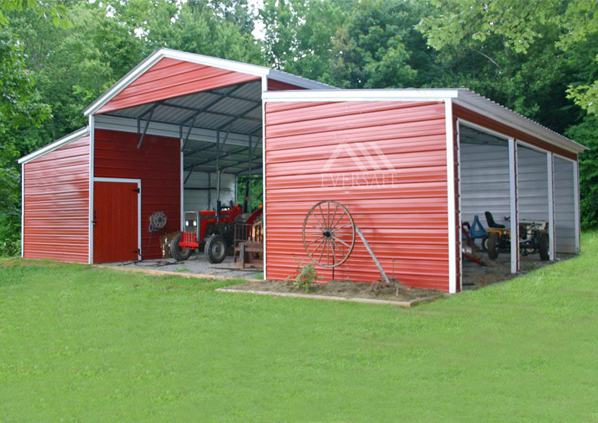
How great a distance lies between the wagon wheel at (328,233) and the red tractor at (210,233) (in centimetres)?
407

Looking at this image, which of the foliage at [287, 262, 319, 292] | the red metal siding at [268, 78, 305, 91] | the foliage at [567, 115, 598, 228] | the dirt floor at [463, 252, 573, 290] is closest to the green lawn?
the foliage at [287, 262, 319, 292]

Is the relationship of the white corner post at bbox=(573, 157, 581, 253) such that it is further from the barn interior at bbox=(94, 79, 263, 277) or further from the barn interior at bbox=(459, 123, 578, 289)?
the barn interior at bbox=(94, 79, 263, 277)

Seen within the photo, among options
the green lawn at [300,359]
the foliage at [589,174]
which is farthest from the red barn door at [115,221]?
the foliage at [589,174]

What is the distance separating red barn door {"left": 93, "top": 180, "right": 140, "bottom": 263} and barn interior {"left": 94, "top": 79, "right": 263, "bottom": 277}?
53 cm

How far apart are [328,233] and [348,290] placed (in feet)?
3.91

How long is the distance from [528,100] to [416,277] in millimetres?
18718

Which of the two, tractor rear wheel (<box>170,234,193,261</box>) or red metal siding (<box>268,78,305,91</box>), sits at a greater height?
red metal siding (<box>268,78,305,91</box>)

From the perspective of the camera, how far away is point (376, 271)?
357 inches

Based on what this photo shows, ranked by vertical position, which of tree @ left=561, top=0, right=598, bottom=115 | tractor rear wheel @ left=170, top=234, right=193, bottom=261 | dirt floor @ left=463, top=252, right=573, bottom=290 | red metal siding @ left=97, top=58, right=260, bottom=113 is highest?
tree @ left=561, top=0, right=598, bottom=115

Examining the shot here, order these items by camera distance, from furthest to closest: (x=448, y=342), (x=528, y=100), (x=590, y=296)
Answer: (x=528, y=100), (x=590, y=296), (x=448, y=342)

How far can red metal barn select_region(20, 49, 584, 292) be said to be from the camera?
8609mm

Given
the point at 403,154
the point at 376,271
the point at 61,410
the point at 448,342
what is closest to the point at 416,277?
the point at 376,271

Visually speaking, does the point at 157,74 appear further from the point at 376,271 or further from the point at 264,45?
the point at 264,45

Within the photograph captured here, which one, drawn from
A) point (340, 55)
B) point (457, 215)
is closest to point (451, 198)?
point (457, 215)
